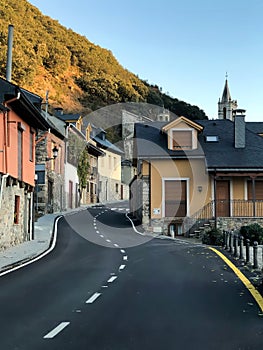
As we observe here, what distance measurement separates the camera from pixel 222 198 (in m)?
31.3

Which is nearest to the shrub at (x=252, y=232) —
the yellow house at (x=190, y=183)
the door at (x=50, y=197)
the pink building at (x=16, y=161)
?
the yellow house at (x=190, y=183)

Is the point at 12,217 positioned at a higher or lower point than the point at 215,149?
lower

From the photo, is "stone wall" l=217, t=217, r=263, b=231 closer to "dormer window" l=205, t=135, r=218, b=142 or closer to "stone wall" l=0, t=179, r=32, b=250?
"dormer window" l=205, t=135, r=218, b=142

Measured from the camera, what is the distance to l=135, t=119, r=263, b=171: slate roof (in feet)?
98.8

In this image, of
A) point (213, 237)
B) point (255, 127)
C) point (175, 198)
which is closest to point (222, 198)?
point (175, 198)

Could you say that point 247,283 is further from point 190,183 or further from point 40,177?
point 40,177

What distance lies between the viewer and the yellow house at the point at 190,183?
30.5 m

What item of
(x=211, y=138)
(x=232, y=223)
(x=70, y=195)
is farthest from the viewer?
(x=70, y=195)

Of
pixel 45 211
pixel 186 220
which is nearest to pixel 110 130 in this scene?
pixel 45 211

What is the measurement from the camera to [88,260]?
1653cm

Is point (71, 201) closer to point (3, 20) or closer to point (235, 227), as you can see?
point (235, 227)

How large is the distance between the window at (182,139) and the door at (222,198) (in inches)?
115

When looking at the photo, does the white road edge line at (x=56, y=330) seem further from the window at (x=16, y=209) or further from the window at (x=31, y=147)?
the window at (x=31, y=147)

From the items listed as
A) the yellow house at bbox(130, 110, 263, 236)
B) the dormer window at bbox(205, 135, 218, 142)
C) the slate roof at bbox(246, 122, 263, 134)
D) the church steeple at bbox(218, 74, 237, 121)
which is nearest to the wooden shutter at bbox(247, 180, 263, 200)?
the yellow house at bbox(130, 110, 263, 236)
